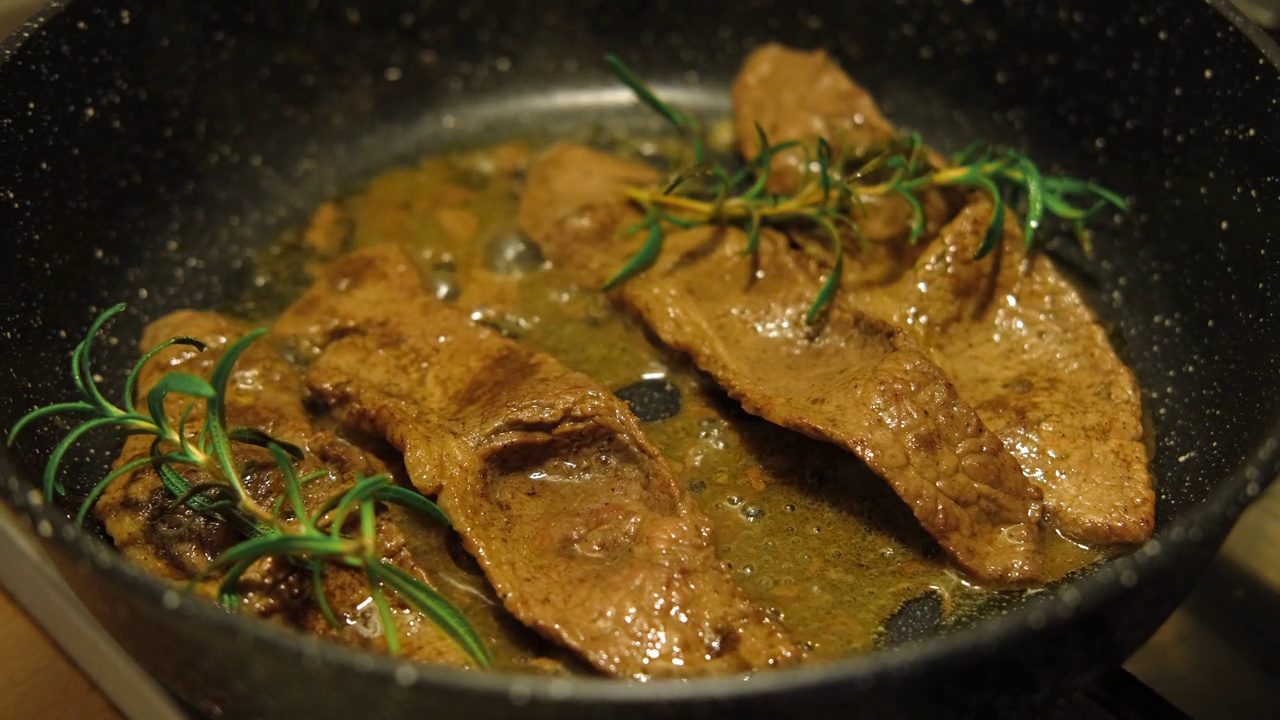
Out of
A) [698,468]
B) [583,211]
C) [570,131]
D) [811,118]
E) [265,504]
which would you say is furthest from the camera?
[570,131]

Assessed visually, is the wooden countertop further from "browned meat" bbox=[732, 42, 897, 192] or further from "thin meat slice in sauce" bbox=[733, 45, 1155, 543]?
"browned meat" bbox=[732, 42, 897, 192]

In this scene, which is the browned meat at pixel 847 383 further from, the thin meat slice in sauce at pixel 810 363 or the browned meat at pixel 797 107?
the browned meat at pixel 797 107

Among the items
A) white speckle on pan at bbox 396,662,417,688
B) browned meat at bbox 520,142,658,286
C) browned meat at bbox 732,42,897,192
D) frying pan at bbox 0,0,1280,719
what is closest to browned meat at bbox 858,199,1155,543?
frying pan at bbox 0,0,1280,719

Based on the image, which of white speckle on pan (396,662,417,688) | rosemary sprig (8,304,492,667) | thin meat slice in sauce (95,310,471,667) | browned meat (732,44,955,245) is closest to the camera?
white speckle on pan (396,662,417,688)

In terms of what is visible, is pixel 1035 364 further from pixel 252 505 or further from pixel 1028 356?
pixel 252 505

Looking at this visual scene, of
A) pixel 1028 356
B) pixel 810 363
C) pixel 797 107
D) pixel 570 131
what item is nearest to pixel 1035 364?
pixel 1028 356

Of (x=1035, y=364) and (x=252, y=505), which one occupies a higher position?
(x=1035, y=364)
